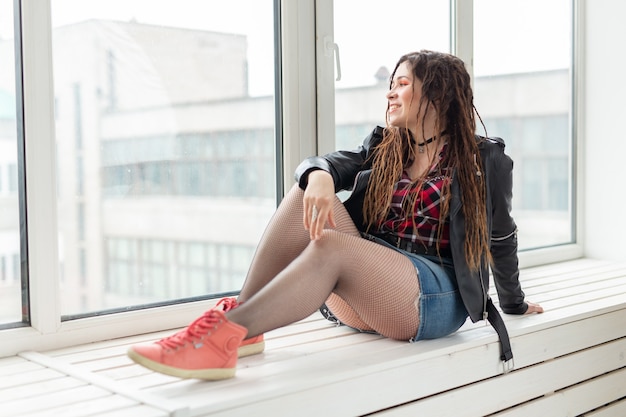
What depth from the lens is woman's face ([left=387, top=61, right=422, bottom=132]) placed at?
6.77ft

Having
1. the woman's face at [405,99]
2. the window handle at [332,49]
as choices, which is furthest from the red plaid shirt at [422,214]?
the window handle at [332,49]

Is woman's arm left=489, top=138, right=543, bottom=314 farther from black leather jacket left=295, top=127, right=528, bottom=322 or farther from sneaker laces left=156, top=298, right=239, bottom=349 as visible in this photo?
sneaker laces left=156, top=298, right=239, bottom=349

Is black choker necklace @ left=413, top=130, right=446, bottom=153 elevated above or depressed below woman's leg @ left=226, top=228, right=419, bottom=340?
above

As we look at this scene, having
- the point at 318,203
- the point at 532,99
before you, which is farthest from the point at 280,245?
the point at 532,99

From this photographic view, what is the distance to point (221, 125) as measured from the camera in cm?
231

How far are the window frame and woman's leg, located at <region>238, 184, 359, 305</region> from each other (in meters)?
0.44

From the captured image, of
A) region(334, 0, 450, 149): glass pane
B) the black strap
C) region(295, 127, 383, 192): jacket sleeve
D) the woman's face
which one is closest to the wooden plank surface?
the black strap

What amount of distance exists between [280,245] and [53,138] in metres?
0.61

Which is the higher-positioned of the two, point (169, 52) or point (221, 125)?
point (169, 52)

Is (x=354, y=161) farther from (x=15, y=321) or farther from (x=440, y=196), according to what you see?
(x=15, y=321)

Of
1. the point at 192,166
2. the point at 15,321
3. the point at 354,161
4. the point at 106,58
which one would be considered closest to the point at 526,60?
the point at 354,161

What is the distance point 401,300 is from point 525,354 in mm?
474

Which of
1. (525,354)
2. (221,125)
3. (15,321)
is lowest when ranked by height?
(525,354)

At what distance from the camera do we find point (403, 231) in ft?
6.80
